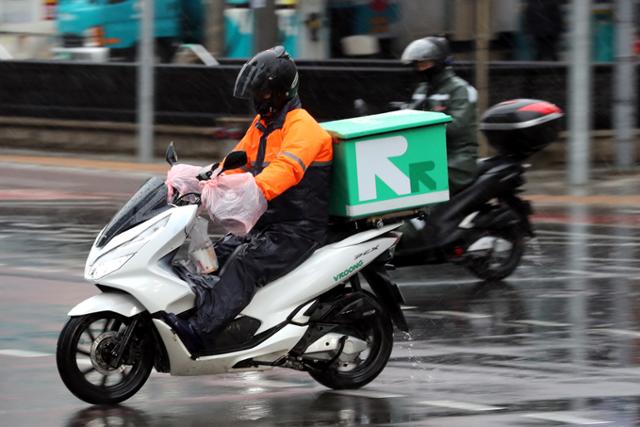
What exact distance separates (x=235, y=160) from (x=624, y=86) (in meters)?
11.8

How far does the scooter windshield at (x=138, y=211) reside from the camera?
7.01 metres

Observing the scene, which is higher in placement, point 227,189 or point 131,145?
point 227,189

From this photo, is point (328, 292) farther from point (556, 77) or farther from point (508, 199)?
point (556, 77)

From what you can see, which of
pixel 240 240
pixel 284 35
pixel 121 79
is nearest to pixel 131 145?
pixel 121 79

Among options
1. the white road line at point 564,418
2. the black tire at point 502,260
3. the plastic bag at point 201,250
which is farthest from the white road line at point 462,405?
the black tire at point 502,260

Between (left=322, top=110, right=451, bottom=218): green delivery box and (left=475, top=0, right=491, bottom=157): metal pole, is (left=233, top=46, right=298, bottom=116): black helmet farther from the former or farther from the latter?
(left=475, top=0, right=491, bottom=157): metal pole

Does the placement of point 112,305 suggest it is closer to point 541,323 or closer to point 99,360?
point 99,360

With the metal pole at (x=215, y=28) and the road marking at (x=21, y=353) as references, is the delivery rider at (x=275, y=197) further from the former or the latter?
the metal pole at (x=215, y=28)

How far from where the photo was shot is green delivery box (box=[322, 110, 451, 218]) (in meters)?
7.46

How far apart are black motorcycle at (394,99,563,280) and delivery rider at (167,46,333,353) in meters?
3.43

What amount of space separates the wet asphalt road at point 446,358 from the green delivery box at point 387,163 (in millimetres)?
958

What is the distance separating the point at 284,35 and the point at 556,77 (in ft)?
18.6

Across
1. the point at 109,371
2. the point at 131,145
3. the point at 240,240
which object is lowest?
the point at 131,145

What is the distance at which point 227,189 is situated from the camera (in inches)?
277
